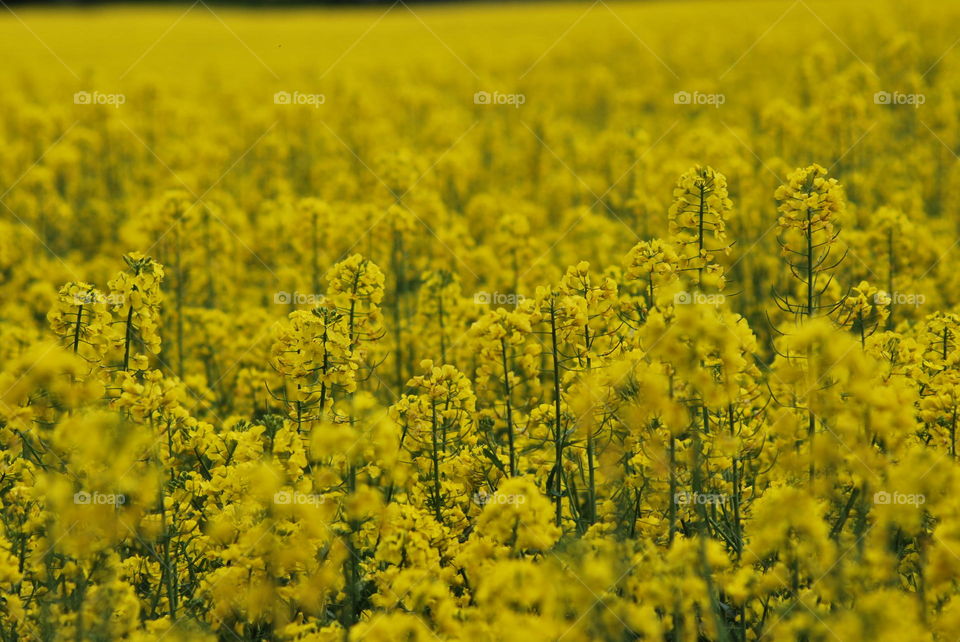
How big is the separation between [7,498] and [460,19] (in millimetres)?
37374

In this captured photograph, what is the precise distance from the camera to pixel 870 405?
338 centimetres

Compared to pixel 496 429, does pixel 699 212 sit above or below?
above

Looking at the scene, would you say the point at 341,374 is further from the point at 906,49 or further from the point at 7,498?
the point at 906,49

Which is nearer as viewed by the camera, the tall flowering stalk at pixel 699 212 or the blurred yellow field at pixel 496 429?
the blurred yellow field at pixel 496 429

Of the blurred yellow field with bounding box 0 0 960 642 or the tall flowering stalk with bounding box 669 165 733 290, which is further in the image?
the tall flowering stalk with bounding box 669 165 733 290

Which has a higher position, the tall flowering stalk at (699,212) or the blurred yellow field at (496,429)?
the tall flowering stalk at (699,212)

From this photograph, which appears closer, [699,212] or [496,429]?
[699,212]

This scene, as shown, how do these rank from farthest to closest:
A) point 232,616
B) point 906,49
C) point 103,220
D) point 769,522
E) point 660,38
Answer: point 660,38 < point 906,49 < point 103,220 < point 232,616 < point 769,522

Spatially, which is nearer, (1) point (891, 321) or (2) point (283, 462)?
(2) point (283, 462)

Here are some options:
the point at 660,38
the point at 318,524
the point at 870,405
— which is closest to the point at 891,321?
the point at 870,405

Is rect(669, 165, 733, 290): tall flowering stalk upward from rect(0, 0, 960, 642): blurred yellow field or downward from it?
upward

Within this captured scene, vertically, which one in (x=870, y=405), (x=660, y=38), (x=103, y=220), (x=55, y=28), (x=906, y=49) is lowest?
(x=870, y=405)

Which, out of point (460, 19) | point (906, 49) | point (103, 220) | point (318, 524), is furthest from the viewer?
point (460, 19)

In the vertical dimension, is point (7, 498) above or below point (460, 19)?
below
